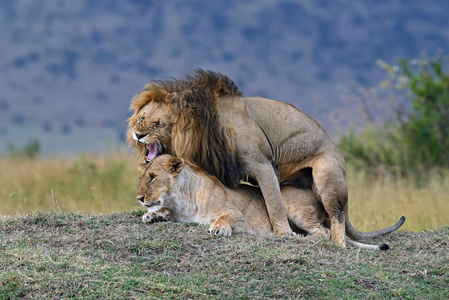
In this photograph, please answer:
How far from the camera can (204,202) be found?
5.96 metres

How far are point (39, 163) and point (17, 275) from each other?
31.1 feet

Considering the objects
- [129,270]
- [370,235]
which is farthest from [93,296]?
[370,235]

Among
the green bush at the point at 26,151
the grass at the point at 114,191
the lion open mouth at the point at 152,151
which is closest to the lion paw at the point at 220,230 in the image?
the lion open mouth at the point at 152,151

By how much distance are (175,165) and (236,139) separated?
1.93 feet

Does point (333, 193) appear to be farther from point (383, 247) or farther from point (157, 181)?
point (157, 181)

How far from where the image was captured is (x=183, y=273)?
491 centimetres

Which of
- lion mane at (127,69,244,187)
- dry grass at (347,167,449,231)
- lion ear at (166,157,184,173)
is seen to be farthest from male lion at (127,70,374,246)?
dry grass at (347,167,449,231)

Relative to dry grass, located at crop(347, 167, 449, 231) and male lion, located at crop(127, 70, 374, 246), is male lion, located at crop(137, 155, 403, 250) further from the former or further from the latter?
dry grass, located at crop(347, 167, 449, 231)

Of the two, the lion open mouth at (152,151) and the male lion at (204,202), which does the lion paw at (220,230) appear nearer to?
the male lion at (204,202)

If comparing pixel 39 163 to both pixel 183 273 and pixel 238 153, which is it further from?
pixel 183 273

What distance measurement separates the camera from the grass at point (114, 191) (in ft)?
30.1

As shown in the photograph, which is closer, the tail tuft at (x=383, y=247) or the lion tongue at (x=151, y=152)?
the tail tuft at (x=383, y=247)

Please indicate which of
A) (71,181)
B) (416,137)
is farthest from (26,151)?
(416,137)

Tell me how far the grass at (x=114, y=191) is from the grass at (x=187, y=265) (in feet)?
9.04
